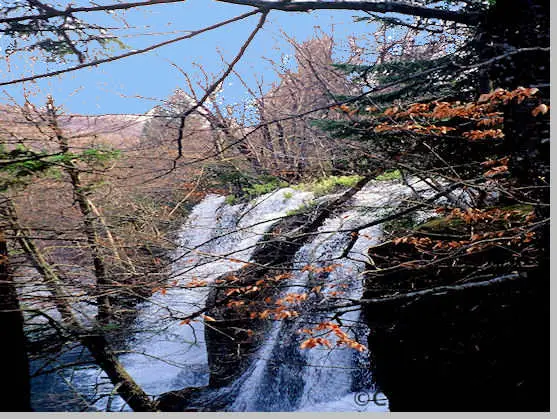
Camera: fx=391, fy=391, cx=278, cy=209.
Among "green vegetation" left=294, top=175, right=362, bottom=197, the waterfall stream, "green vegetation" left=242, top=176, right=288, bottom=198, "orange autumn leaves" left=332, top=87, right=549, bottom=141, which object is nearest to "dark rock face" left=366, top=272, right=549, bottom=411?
the waterfall stream

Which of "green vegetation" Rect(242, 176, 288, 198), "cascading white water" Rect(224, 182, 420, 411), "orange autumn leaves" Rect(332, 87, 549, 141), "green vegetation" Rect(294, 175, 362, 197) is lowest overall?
"cascading white water" Rect(224, 182, 420, 411)

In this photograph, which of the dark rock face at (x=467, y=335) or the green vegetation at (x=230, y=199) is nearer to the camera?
the dark rock face at (x=467, y=335)

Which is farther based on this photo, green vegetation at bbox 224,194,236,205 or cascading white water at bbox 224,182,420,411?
green vegetation at bbox 224,194,236,205

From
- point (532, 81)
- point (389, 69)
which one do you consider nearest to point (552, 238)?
point (532, 81)

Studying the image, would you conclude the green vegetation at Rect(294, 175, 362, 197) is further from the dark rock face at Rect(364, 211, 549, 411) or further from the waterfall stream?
the dark rock face at Rect(364, 211, 549, 411)

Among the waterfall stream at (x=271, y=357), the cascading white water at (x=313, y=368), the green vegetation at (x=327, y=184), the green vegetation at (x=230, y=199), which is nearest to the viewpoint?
the waterfall stream at (x=271, y=357)

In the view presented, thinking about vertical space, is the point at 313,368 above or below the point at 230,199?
below

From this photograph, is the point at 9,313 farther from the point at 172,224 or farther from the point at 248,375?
the point at 248,375

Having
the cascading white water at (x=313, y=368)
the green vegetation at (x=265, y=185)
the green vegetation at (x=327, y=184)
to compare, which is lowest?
the cascading white water at (x=313, y=368)

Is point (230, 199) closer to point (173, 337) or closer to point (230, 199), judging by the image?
point (230, 199)

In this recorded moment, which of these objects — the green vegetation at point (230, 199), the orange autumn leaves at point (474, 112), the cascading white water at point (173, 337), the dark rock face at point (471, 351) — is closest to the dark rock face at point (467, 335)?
the dark rock face at point (471, 351)

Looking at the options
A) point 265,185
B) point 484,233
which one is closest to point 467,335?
point 484,233

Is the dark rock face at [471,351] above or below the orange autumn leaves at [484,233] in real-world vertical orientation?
below

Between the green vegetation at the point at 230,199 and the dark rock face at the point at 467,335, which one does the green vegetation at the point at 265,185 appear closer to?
the green vegetation at the point at 230,199
